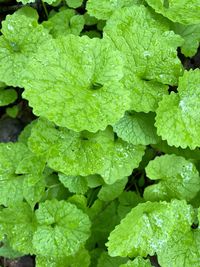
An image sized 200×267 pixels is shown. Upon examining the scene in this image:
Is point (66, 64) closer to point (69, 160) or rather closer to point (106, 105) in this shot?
point (106, 105)

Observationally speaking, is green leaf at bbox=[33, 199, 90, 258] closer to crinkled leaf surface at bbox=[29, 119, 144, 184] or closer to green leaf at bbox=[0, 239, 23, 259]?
crinkled leaf surface at bbox=[29, 119, 144, 184]

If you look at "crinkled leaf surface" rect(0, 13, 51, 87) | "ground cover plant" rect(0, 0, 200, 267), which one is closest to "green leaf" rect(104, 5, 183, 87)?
"ground cover plant" rect(0, 0, 200, 267)

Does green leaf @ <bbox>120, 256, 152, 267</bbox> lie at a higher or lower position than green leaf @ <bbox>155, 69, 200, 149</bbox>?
lower

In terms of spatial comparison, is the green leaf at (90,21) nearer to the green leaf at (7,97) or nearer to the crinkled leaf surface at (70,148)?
the green leaf at (7,97)

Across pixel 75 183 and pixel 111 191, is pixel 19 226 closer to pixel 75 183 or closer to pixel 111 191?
pixel 75 183

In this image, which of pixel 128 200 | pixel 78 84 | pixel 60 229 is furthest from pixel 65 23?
pixel 60 229

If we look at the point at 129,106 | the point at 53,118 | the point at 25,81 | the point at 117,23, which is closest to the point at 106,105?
the point at 129,106

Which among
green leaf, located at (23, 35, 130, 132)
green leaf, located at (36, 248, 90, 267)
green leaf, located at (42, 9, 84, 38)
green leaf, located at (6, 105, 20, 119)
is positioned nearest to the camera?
green leaf, located at (23, 35, 130, 132)
